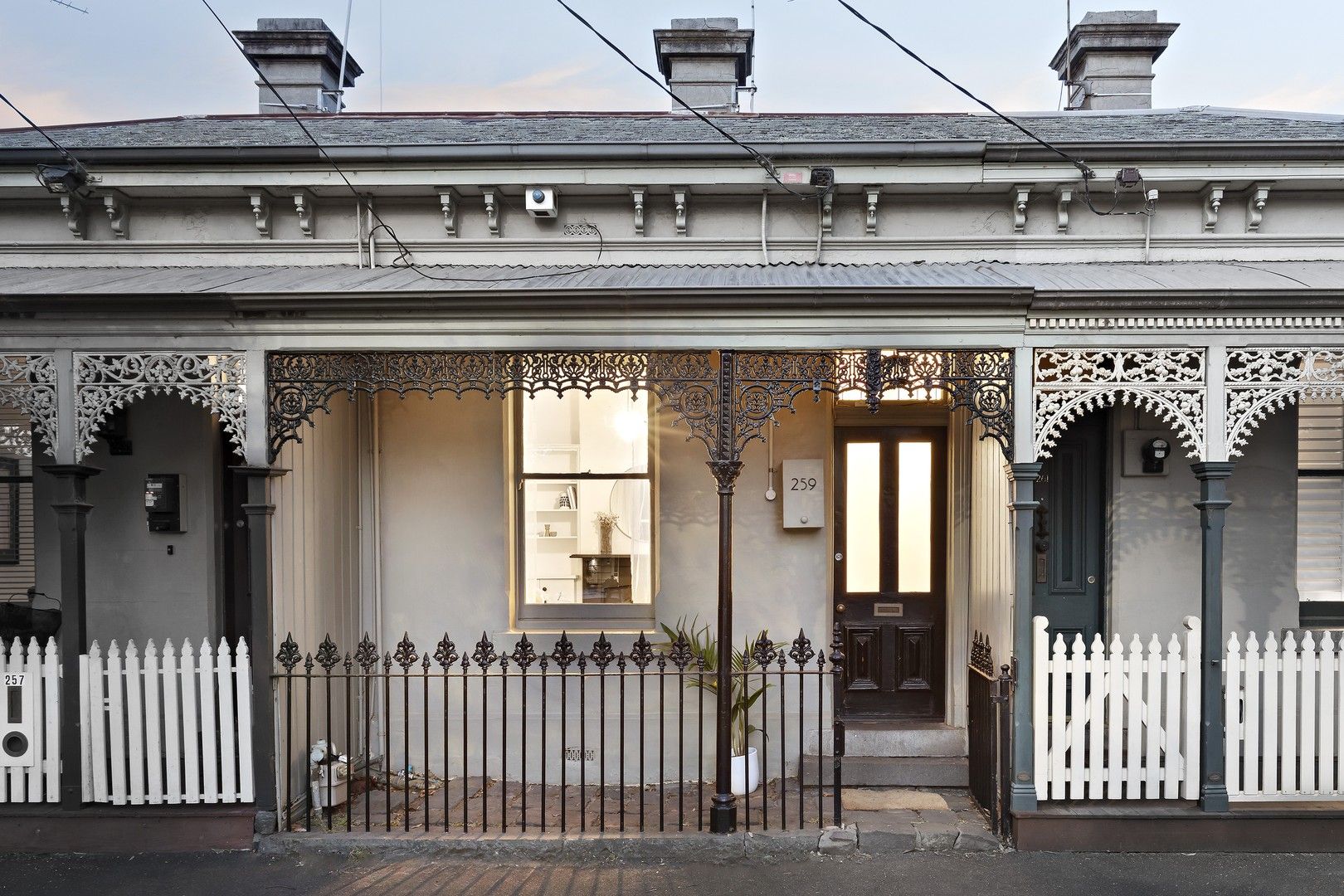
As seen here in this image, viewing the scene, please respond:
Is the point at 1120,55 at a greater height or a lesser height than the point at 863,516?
greater

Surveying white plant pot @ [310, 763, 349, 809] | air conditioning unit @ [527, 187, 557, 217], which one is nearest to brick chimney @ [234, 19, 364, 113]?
air conditioning unit @ [527, 187, 557, 217]

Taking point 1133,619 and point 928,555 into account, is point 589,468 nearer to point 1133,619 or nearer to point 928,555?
point 928,555

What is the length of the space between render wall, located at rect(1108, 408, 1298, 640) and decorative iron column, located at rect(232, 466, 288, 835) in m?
5.92

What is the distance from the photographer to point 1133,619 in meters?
6.59

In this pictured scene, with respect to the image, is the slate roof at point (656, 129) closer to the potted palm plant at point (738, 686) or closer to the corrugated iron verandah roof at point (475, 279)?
the corrugated iron verandah roof at point (475, 279)

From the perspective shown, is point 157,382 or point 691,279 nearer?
point 157,382

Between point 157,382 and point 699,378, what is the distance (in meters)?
3.29

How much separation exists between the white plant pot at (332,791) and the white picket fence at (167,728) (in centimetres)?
63

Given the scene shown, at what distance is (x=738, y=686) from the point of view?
643 centimetres

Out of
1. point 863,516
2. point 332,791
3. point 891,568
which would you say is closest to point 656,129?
point 863,516

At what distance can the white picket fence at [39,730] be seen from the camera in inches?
208

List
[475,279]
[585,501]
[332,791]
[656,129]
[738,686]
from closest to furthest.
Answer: [475,279] < [332,791] < [738,686] < [585,501] < [656,129]

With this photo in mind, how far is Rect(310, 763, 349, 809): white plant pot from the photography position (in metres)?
5.88

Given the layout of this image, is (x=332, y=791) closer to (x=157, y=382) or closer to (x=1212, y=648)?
(x=157, y=382)
